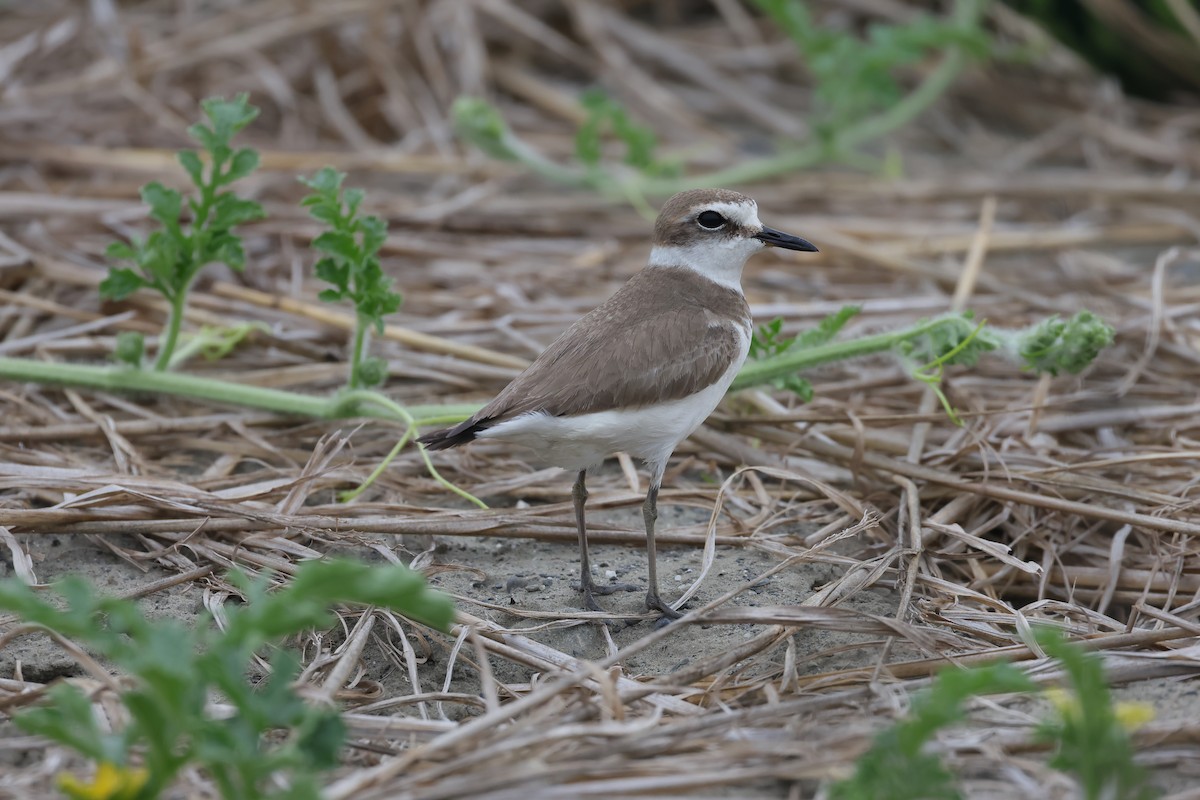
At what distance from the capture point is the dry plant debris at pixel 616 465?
9.66 feet

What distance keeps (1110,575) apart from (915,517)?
606 millimetres

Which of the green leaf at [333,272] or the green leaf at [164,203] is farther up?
the green leaf at [164,203]

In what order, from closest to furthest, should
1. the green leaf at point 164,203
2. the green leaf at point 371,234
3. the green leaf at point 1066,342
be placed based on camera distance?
1. the green leaf at point 1066,342
2. the green leaf at point 371,234
3. the green leaf at point 164,203

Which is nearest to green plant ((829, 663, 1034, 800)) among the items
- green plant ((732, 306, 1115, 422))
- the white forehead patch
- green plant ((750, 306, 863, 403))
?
green plant ((732, 306, 1115, 422))

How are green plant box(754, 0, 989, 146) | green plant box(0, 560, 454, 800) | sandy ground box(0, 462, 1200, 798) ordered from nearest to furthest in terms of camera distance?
green plant box(0, 560, 454, 800), sandy ground box(0, 462, 1200, 798), green plant box(754, 0, 989, 146)

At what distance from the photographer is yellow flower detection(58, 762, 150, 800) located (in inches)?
90.7

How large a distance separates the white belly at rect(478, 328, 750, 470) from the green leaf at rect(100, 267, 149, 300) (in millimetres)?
1620

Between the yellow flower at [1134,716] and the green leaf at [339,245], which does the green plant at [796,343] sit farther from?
the yellow flower at [1134,716]

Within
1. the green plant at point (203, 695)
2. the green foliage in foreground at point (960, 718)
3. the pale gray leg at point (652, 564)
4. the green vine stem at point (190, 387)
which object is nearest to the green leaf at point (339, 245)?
the green vine stem at point (190, 387)

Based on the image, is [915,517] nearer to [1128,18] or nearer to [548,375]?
[548,375]

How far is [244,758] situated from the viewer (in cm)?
222

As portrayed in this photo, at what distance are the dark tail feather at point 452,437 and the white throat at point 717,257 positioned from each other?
1089 millimetres

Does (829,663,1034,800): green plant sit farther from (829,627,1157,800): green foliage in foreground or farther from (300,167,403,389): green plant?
(300,167,403,389): green plant

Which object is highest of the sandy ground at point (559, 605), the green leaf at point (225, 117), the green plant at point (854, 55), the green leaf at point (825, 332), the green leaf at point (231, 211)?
the green plant at point (854, 55)
